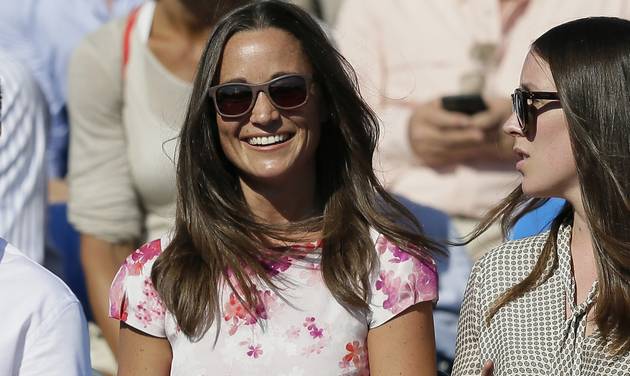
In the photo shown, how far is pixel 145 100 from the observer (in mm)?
4578

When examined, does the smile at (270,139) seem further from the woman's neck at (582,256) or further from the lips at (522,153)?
the woman's neck at (582,256)

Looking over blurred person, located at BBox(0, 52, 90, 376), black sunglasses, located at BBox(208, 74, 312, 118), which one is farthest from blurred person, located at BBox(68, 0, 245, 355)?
blurred person, located at BBox(0, 52, 90, 376)

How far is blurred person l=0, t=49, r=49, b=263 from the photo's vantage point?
14.3ft

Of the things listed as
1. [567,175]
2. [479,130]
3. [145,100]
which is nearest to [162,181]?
[145,100]

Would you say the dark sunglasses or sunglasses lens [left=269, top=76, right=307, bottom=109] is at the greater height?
the dark sunglasses

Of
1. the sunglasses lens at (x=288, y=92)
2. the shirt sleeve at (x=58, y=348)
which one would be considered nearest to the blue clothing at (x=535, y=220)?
the sunglasses lens at (x=288, y=92)

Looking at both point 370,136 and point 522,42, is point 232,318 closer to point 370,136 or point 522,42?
point 370,136

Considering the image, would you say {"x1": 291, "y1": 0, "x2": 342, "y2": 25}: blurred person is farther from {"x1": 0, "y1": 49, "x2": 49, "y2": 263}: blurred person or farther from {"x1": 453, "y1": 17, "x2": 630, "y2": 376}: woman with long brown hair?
{"x1": 453, "y1": 17, "x2": 630, "y2": 376}: woman with long brown hair

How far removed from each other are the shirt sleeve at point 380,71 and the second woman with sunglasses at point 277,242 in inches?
60.5

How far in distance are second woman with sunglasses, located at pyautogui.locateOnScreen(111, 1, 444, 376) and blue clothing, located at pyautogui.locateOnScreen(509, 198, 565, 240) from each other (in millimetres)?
477

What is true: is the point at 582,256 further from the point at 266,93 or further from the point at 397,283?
the point at 266,93

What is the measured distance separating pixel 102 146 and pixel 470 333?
6.24 feet

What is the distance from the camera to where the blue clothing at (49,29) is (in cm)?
612

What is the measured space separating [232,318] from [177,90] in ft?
5.26
